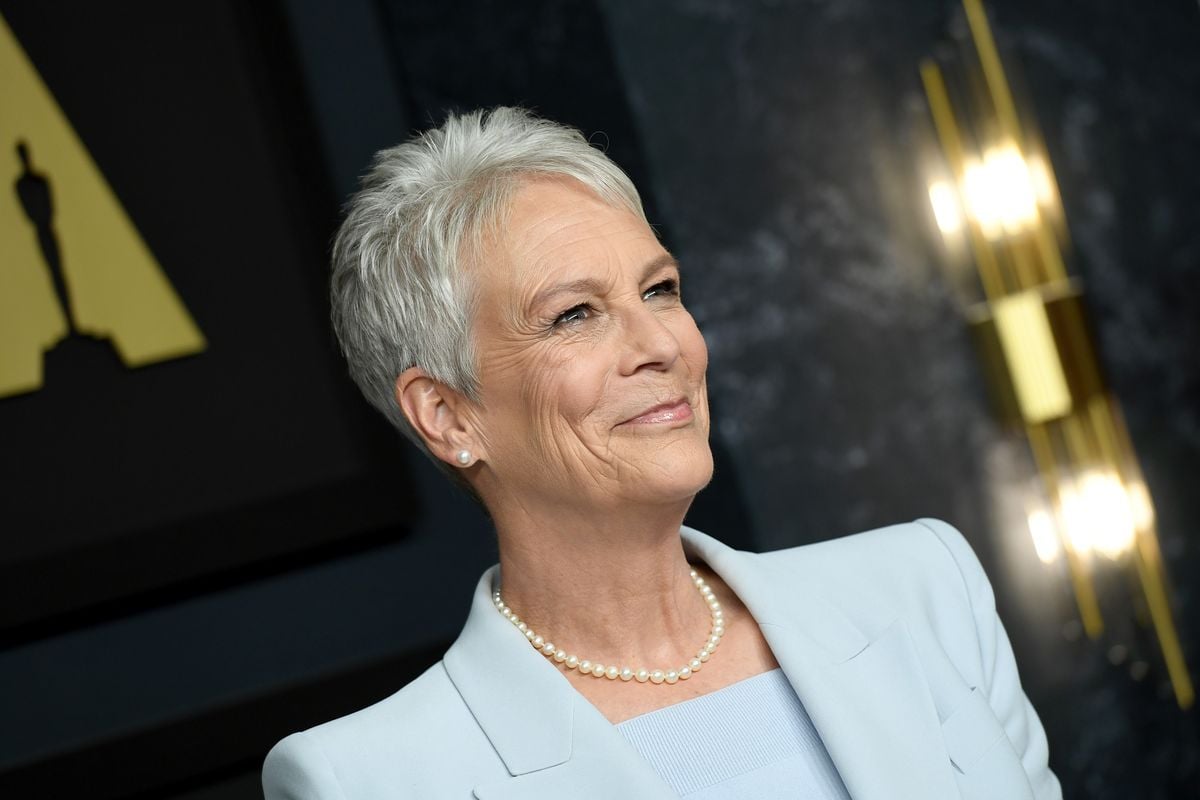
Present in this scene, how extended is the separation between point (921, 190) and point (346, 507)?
5.04 feet

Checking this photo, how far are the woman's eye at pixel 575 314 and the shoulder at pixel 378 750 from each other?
1.54 feet

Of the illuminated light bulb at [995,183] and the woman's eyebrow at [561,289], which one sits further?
the illuminated light bulb at [995,183]

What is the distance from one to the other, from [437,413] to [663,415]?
1.00 feet

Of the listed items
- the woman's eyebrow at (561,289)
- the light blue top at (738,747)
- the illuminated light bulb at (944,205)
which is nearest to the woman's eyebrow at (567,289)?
the woman's eyebrow at (561,289)

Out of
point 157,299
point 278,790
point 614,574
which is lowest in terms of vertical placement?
point 278,790

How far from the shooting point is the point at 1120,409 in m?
3.49

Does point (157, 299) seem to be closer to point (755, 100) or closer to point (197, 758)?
point (197, 758)

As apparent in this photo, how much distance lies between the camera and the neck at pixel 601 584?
172cm

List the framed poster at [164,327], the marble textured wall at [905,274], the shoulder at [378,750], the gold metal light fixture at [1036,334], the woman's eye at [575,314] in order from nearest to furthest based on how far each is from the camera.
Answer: the shoulder at [378,750] < the woman's eye at [575,314] < the framed poster at [164,327] < the marble textured wall at [905,274] < the gold metal light fixture at [1036,334]

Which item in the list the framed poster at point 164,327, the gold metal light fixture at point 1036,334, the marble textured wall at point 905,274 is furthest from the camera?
the gold metal light fixture at point 1036,334

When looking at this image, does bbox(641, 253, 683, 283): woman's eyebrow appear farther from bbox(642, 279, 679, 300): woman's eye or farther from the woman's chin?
the woman's chin

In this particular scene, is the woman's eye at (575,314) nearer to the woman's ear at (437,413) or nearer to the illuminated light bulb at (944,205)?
the woman's ear at (437,413)

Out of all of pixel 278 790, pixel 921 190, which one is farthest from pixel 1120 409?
pixel 278 790

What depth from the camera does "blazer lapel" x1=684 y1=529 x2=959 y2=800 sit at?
162 centimetres
